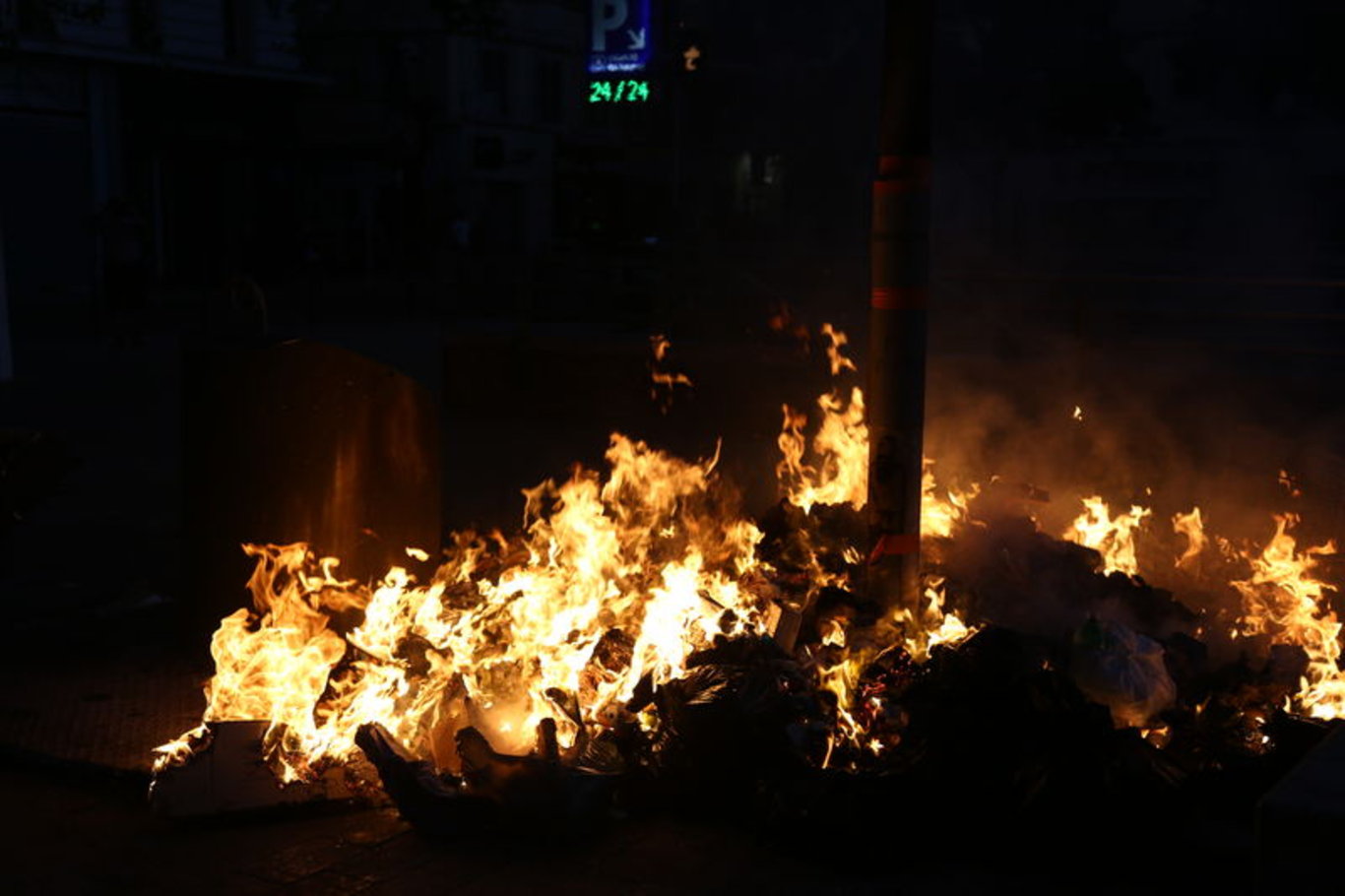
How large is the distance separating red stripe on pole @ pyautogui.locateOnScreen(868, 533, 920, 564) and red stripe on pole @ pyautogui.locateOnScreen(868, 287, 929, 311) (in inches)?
32.7

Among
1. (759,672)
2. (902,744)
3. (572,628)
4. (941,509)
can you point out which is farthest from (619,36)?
(902,744)

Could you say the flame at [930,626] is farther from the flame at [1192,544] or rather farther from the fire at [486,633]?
the flame at [1192,544]

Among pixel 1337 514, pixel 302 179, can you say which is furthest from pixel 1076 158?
pixel 1337 514

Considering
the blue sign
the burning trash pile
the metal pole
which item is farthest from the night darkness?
the metal pole

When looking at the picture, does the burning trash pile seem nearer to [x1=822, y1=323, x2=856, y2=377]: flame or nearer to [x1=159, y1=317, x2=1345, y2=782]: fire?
[x1=159, y1=317, x2=1345, y2=782]: fire

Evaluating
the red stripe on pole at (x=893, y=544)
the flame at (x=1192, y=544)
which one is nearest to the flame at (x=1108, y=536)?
the flame at (x=1192, y=544)

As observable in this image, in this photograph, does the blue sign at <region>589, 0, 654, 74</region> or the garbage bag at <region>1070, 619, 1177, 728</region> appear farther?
the blue sign at <region>589, 0, 654, 74</region>

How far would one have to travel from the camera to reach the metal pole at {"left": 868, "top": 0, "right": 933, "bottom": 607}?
16.7 feet

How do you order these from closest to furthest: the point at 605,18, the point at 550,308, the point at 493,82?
the point at 550,308 → the point at 605,18 → the point at 493,82

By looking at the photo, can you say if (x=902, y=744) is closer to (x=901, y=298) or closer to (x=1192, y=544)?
(x=901, y=298)

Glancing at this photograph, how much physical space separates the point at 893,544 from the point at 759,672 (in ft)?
2.74

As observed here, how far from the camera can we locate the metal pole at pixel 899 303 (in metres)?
5.10

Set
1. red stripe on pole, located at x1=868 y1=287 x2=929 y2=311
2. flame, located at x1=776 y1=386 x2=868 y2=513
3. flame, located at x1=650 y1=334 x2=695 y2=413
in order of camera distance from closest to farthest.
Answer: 1. red stripe on pole, located at x1=868 y1=287 x2=929 y2=311
2. flame, located at x1=776 y1=386 x2=868 y2=513
3. flame, located at x1=650 y1=334 x2=695 y2=413

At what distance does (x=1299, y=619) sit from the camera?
5785 millimetres
